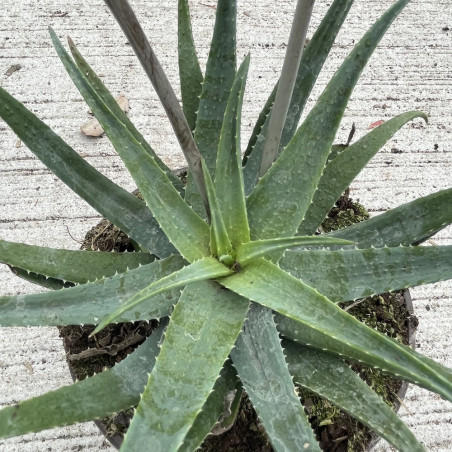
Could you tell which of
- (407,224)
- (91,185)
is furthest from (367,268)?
(91,185)

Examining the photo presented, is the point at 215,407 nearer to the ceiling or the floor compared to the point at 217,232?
nearer to the floor

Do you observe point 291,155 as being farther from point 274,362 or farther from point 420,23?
point 420,23

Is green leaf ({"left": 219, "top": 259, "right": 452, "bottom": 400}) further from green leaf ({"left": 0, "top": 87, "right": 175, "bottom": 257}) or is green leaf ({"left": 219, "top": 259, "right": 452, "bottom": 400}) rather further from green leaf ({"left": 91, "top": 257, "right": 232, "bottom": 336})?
green leaf ({"left": 0, "top": 87, "right": 175, "bottom": 257})

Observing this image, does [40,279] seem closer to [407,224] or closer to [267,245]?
[267,245]

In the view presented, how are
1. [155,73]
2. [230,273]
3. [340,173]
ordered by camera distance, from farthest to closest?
[340,173]
[230,273]
[155,73]

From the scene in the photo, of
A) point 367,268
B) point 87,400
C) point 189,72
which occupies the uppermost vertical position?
point 189,72

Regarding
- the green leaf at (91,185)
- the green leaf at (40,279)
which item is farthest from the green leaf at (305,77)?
the green leaf at (40,279)
